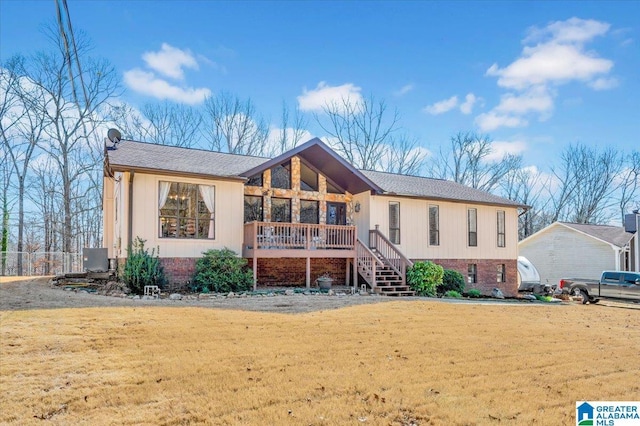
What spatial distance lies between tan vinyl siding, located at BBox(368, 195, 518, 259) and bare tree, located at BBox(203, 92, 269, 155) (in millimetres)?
19150

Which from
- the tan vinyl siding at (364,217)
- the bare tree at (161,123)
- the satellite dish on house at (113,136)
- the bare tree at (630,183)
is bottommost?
the tan vinyl siding at (364,217)

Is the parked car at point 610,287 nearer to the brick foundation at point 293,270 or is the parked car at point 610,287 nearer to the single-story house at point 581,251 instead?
the single-story house at point 581,251

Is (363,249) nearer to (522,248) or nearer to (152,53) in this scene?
(152,53)

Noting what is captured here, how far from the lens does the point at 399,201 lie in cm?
1825

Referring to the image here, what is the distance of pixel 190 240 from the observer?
14.0 m

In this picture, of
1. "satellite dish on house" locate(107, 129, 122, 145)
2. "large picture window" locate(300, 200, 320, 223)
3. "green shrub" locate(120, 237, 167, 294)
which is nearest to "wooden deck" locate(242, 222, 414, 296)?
"large picture window" locate(300, 200, 320, 223)

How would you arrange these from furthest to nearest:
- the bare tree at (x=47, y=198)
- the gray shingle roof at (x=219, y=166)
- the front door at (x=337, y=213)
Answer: the bare tree at (x=47, y=198)
the front door at (x=337, y=213)
the gray shingle roof at (x=219, y=166)

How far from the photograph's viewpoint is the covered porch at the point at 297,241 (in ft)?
47.4

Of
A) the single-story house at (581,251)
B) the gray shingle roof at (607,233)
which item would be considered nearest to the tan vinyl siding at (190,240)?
the single-story house at (581,251)

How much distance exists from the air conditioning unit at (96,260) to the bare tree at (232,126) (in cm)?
1917

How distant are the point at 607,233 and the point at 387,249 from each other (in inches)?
794

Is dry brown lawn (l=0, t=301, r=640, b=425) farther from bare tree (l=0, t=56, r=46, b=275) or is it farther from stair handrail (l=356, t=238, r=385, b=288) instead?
bare tree (l=0, t=56, r=46, b=275)

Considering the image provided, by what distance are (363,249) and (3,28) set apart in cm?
1181

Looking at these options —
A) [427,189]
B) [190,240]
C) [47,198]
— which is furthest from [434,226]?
[47,198]
